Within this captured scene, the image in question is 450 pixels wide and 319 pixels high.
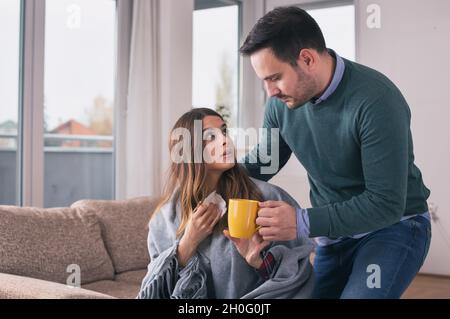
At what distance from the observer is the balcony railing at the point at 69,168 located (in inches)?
137

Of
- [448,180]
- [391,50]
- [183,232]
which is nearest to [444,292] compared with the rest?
[448,180]

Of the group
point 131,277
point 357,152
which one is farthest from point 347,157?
point 131,277

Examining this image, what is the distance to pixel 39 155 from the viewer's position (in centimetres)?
358

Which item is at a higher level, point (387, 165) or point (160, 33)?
point (160, 33)

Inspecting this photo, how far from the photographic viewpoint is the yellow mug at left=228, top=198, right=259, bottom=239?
148cm

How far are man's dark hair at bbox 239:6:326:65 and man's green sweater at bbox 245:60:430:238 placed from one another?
0.47ft

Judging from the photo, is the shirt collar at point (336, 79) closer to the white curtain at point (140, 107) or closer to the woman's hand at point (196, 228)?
the woman's hand at point (196, 228)

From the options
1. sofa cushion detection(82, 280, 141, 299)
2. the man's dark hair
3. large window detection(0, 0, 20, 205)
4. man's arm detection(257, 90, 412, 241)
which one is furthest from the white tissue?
large window detection(0, 0, 20, 205)

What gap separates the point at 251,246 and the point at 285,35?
0.56 meters

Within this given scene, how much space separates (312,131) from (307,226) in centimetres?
30

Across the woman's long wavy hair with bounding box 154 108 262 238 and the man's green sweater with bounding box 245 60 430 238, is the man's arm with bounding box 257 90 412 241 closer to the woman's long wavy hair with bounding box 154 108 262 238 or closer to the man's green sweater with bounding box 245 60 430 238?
the man's green sweater with bounding box 245 60 430 238

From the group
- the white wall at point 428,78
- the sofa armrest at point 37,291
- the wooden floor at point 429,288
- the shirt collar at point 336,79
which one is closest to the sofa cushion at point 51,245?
the sofa armrest at point 37,291

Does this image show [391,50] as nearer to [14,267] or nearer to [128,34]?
[128,34]

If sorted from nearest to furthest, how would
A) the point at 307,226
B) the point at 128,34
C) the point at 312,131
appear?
1. the point at 307,226
2. the point at 312,131
3. the point at 128,34
